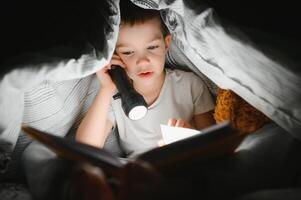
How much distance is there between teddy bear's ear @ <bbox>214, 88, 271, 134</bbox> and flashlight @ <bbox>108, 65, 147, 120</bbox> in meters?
0.26

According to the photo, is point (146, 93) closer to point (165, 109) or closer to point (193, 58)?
point (165, 109)

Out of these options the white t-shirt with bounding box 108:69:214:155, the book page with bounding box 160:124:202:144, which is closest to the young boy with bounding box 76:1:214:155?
the white t-shirt with bounding box 108:69:214:155

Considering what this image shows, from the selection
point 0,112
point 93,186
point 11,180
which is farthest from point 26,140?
point 93,186

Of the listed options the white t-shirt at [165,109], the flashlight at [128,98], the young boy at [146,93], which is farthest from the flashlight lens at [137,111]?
the white t-shirt at [165,109]

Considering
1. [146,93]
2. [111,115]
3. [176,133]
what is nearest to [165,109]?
[146,93]

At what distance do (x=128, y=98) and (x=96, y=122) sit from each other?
27cm

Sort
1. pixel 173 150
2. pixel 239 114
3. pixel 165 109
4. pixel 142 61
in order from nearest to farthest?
1. pixel 173 150
2. pixel 239 114
3. pixel 142 61
4. pixel 165 109

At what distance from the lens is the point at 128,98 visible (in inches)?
49.2

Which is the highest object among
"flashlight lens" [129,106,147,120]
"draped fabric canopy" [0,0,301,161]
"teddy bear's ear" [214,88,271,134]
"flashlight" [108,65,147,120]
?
"draped fabric canopy" [0,0,301,161]

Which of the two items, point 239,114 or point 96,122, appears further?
point 96,122

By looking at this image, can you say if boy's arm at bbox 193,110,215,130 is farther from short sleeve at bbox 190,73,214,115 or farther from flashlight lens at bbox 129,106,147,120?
flashlight lens at bbox 129,106,147,120

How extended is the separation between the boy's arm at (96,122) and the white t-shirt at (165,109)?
9cm

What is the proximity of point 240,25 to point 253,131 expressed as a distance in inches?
13.7

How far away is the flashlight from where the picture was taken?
1219 millimetres
